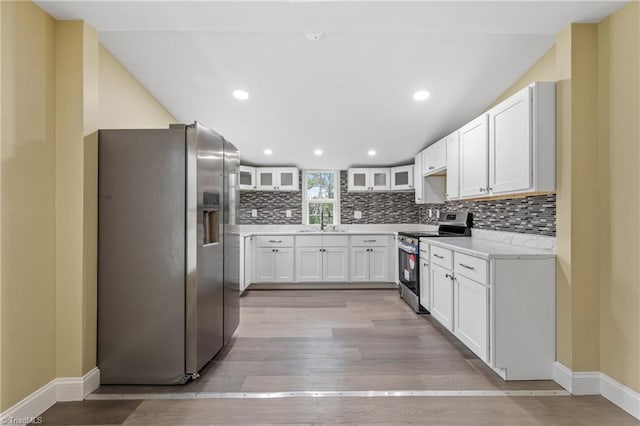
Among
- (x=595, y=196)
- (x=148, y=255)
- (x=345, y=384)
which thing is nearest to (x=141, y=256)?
(x=148, y=255)

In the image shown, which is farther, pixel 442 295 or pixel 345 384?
pixel 442 295

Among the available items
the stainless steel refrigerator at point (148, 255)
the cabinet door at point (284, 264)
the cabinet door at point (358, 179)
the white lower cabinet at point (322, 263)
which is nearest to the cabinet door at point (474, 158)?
the cabinet door at point (358, 179)

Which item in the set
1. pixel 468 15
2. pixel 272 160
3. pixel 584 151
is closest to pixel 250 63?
pixel 468 15

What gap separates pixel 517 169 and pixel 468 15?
1146 mm

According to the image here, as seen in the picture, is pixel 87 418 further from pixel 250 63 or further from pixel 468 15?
pixel 468 15

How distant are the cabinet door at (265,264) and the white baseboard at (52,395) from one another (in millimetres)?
2866

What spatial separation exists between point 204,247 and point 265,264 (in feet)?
8.84

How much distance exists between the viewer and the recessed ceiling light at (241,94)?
323 centimetres

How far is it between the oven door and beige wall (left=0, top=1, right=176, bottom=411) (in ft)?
10.4

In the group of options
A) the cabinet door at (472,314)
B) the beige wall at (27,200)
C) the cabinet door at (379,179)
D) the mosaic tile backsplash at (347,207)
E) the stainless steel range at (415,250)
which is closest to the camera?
the beige wall at (27,200)

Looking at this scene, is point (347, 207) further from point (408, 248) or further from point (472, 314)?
point (472, 314)

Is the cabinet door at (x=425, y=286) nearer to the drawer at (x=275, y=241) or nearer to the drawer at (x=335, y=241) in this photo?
the drawer at (x=335, y=241)

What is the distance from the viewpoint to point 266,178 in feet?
17.3

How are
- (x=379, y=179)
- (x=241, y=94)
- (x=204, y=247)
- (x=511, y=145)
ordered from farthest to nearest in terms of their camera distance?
1. (x=379, y=179)
2. (x=241, y=94)
3. (x=511, y=145)
4. (x=204, y=247)
